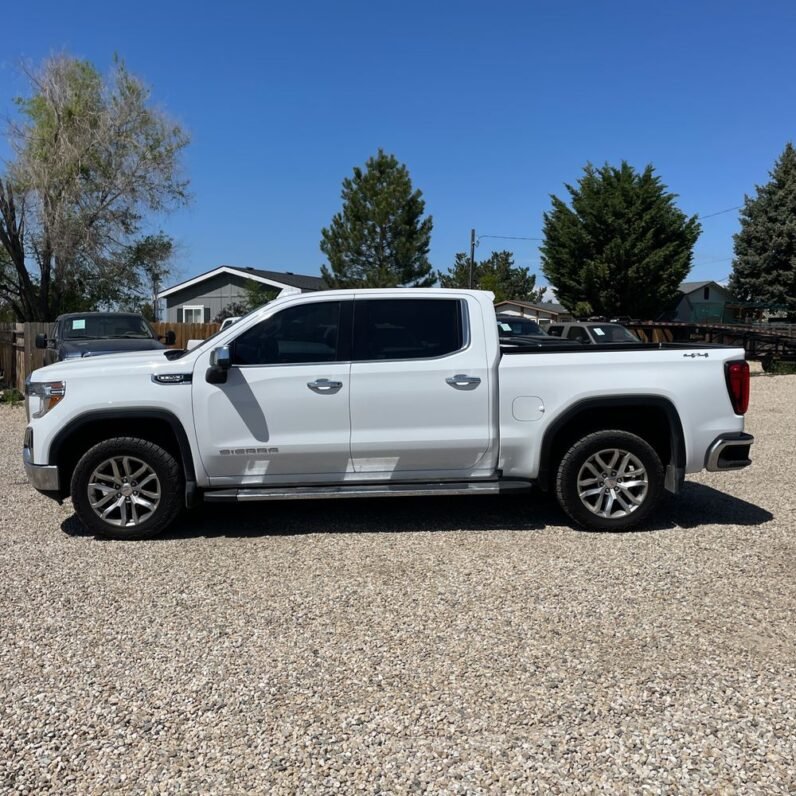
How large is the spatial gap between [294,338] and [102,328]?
799 cm

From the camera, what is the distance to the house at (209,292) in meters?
38.2

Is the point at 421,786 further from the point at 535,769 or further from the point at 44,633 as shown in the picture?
the point at 44,633

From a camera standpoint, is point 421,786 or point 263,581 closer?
point 421,786

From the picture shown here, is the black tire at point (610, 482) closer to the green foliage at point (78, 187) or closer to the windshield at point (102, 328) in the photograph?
the windshield at point (102, 328)

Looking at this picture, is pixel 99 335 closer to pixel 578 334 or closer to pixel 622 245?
pixel 578 334

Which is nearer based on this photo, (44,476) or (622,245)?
(44,476)

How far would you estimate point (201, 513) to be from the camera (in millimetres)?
6410

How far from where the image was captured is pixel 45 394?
5395 mm

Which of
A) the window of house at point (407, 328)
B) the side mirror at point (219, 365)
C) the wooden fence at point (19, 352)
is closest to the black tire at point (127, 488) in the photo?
the side mirror at point (219, 365)

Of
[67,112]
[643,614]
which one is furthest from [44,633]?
[67,112]

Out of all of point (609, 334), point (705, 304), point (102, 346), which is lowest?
point (102, 346)

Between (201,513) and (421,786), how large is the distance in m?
4.15

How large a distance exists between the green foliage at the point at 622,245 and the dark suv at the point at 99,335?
27366 mm

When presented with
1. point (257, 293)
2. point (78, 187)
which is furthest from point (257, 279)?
point (78, 187)
